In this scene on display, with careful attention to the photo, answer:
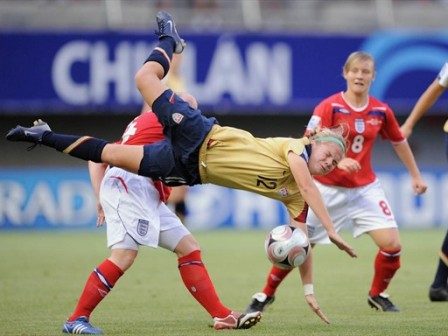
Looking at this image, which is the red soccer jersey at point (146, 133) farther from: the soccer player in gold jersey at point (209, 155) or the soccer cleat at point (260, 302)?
the soccer cleat at point (260, 302)

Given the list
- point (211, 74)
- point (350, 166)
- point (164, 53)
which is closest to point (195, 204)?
point (211, 74)

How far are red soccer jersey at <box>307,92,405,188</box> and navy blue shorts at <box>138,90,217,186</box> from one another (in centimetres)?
214

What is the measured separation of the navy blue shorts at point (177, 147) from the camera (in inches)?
265

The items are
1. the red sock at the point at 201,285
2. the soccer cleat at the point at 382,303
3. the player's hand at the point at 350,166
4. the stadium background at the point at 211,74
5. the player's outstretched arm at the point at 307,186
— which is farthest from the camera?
the stadium background at the point at 211,74

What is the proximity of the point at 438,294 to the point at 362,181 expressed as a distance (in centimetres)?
122

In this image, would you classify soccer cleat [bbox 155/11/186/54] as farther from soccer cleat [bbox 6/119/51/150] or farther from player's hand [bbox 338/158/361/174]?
player's hand [bbox 338/158/361/174]

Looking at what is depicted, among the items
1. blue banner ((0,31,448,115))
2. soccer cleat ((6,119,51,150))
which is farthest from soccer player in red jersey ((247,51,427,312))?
blue banner ((0,31,448,115))

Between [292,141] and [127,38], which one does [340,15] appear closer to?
[127,38]

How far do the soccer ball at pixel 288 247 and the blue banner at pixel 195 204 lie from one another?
1240 centimetres

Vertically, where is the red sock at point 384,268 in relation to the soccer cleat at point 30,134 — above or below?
below

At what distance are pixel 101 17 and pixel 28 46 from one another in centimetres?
194

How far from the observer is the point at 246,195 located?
64.5 ft

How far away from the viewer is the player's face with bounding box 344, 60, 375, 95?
8.64 meters

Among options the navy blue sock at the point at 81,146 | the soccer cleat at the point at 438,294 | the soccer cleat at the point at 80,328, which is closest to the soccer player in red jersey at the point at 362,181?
the soccer cleat at the point at 438,294
